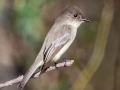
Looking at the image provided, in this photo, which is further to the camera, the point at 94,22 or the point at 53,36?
the point at 94,22

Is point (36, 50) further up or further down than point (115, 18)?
further down

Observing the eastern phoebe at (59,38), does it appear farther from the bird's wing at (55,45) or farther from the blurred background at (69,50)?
the blurred background at (69,50)

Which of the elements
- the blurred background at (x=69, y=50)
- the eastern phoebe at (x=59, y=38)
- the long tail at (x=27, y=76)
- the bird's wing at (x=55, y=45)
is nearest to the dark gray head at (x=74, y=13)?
the eastern phoebe at (x=59, y=38)

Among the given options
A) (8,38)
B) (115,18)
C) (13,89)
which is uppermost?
(115,18)

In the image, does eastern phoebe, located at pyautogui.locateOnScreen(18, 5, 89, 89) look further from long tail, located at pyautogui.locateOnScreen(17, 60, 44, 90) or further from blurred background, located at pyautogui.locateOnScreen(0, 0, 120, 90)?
blurred background, located at pyautogui.locateOnScreen(0, 0, 120, 90)

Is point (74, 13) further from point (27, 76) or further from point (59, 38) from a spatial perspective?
point (27, 76)

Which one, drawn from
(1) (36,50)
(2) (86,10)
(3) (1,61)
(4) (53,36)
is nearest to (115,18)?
(2) (86,10)

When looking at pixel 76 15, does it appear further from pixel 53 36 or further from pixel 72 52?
pixel 72 52

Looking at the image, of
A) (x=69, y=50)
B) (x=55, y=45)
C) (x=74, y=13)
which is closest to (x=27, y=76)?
(x=55, y=45)
